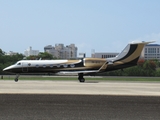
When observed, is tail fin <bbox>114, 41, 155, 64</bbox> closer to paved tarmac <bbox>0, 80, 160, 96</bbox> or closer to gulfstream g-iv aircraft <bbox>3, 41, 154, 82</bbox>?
gulfstream g-iv aircraft <bbox>3, 41, 154, 82</bbox>

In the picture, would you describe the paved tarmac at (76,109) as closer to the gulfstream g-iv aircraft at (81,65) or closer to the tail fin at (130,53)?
the gulfstream g-iv aircraft at (81,65)

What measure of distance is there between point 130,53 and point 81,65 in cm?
708

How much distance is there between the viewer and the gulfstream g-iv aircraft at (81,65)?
4706 centimetres

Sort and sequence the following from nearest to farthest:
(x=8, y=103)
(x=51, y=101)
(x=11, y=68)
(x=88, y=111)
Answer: (x=88, y=111)
(x=8, y=103)
(x=51, y=101)
(x=11, y=68)

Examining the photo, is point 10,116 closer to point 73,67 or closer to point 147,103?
point 147,103

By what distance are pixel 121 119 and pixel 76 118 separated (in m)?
1.68

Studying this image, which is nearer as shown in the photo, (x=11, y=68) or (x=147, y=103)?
(x=147, y=103)

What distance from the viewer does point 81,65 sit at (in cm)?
4778

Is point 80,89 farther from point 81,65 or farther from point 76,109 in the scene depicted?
point 81,65

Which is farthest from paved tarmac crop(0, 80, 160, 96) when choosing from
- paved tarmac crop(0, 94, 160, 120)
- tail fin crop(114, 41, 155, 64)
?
tail fin crop(114, 41, 155, 64)

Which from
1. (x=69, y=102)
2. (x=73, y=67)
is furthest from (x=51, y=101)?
(x=73, y=67)

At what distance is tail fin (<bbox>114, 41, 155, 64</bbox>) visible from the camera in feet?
158

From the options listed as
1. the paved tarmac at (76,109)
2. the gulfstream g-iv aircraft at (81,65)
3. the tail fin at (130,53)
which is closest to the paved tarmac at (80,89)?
the paved tarmac at (76,109)

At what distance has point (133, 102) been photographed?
17297 mm
